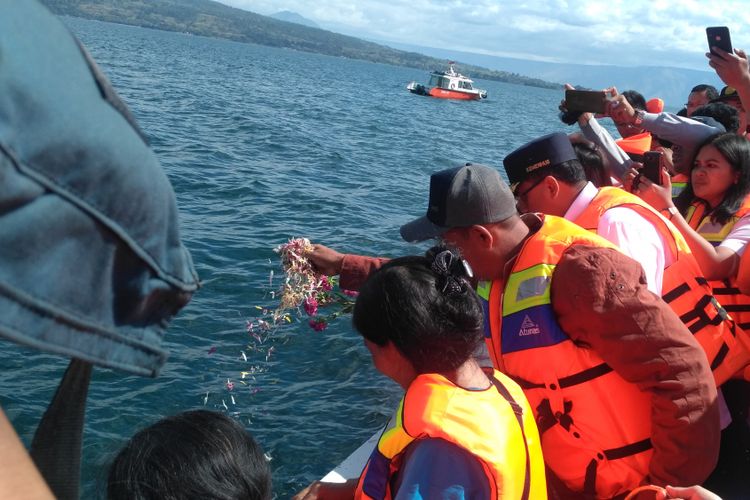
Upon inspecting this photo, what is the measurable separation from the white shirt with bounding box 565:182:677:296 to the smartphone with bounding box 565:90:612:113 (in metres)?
2.51

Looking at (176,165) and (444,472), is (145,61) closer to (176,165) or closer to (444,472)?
(176,165)

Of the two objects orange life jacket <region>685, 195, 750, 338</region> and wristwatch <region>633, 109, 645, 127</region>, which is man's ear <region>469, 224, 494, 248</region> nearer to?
orange life jacket <region>685, 195, 750, 338</region>

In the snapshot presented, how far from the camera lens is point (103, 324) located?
1032mm

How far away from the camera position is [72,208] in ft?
3.05

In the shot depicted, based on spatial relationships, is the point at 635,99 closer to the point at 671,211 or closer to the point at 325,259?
the point at 671,211

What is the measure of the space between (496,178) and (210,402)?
5.23 meters

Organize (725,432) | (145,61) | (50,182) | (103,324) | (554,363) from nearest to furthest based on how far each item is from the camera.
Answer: (50,182) → (103,324) → (554,363) → (725,432) → (145,61)

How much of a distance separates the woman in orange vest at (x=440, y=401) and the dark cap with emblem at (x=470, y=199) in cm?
59

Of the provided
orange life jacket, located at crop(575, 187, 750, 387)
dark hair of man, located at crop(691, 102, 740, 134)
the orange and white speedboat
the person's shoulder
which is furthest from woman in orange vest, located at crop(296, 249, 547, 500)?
the orange and white speedboat

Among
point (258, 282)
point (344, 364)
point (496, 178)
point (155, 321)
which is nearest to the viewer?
point (155, 321)

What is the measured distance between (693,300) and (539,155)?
1.16 meters

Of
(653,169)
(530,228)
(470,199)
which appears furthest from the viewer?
(653,169)

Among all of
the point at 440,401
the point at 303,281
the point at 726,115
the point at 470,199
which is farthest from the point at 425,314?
the point at 726,115

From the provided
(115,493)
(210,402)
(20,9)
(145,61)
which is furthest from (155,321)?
(145,61)
